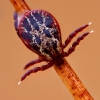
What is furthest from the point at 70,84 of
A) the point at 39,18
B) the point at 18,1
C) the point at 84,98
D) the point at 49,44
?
the point at 18,1

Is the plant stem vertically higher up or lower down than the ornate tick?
lower down

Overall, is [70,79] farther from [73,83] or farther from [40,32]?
[40,32]

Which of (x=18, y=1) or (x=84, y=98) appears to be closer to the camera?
(x=84, y=98)

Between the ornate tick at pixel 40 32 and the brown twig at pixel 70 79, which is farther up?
the ornate tick at pixel 40 32

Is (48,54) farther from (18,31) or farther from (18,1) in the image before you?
(18,1)

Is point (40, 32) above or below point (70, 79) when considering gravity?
above

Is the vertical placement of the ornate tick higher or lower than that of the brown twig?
higher

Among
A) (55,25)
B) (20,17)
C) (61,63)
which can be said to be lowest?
(61,63)

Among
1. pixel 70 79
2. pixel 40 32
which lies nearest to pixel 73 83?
pixel 70 79
